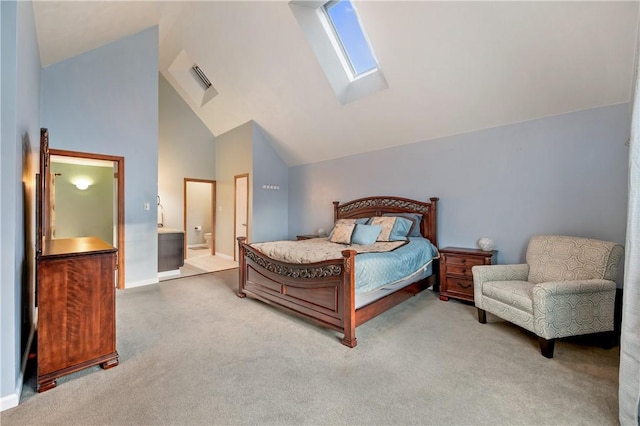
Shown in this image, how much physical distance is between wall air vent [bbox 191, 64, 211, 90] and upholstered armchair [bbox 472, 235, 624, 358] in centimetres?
619

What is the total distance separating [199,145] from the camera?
6.72 meters

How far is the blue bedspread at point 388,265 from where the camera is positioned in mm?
2678

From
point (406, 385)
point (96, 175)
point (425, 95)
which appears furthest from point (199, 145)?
point (406, 385)

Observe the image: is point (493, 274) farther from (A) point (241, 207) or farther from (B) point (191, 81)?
(B) point (191, 81)

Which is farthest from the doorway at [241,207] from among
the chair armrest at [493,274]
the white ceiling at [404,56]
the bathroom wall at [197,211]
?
the chair armrest at [493,274]

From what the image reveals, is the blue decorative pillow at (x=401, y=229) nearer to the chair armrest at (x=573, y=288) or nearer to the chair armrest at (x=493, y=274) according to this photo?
the chair armrest at (x=493, y=274)

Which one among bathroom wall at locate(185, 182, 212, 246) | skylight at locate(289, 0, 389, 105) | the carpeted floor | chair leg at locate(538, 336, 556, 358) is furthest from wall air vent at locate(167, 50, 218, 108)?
chair leg at locate(538, 336, 556, 358)

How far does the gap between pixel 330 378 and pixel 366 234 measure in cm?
233

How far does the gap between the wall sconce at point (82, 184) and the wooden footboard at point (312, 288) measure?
506cm

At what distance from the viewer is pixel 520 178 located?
3.49 metres

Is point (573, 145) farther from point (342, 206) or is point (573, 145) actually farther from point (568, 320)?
point (342, 206)

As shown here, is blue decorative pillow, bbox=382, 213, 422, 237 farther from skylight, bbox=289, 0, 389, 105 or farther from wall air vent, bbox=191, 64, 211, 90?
wall air vent, bbox=191, 64, 211, 90

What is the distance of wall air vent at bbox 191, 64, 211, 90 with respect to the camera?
19.4ft

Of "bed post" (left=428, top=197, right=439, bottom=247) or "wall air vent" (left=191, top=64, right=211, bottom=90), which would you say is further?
"wall air vent" (left=191, top=64, right=211, bottom=90)
